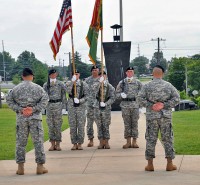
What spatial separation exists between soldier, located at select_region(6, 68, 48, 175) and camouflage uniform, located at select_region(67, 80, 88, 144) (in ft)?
9.85

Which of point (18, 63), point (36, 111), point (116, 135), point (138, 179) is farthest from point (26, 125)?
point (18, 63)

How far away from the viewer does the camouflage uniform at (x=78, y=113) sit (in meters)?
12.4

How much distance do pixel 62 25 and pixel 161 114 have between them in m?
4.20

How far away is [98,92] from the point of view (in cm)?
1261

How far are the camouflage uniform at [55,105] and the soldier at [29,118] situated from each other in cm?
288

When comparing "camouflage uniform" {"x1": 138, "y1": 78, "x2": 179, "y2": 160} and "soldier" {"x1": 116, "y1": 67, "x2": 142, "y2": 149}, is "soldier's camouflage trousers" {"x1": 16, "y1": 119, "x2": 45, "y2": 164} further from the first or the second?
"soldier" {"x1": 116, "y1": 67, "x2": 142, "y2": 149}

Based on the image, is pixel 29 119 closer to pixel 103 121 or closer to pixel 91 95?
pixel 103 121

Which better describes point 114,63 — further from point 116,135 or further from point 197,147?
point 197,147

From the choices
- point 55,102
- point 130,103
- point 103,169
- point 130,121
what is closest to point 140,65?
point 130,121

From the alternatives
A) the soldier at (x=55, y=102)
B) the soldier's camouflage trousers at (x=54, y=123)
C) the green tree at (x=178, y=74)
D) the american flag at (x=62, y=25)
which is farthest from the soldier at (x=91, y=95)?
the green tree at (x=178, y=74)

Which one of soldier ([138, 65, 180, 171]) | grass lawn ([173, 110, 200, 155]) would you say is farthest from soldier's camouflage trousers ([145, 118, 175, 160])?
grass lawn ([173, 110, 200, 155])

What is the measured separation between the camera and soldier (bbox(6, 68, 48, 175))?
9352 millimetres

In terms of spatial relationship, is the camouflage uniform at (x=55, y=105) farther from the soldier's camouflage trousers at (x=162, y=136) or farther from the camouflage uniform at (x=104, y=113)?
the soldier's camouflage trousers at (x=162, y=136)

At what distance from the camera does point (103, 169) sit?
972cm
